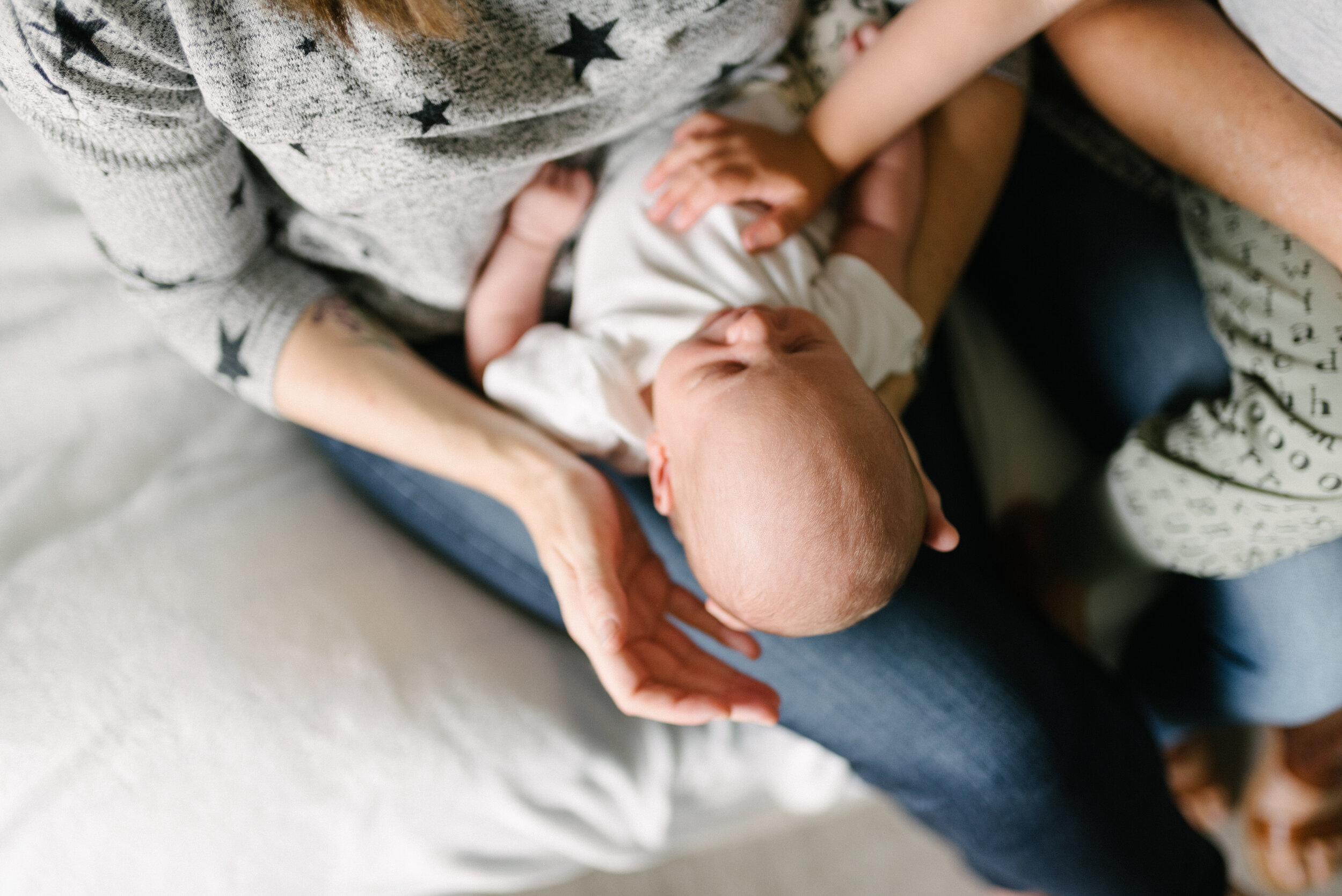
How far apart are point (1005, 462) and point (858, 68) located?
1.81ft

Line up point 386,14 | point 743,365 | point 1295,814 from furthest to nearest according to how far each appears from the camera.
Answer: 1. point 1295,814
2. point 743,365
3. point 386,14

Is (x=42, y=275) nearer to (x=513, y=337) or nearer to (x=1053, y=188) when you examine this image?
(x=513, y=337)

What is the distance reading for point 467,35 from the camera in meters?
0.62

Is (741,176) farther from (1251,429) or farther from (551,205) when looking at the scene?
(1251,429)

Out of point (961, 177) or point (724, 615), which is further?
point (961, 177)

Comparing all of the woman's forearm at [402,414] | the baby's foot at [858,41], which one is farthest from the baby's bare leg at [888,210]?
the woman's forearm at [402,414]

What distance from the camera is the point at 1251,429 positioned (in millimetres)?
768

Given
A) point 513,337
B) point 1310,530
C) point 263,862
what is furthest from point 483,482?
point 1310,530

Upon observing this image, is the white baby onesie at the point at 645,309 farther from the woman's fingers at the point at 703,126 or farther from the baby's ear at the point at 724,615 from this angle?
the baby's ear at the point at 724,615

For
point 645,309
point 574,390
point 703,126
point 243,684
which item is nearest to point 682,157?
point 703,126

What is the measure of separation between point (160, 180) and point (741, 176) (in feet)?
1.67

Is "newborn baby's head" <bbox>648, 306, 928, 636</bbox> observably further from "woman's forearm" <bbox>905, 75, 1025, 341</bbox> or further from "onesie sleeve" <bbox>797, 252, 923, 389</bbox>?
"woman's forearm" <bbox>905, 75, 1025, 341</bbox>

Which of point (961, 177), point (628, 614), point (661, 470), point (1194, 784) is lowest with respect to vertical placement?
point (1194, 784)

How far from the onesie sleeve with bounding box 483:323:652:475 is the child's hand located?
160 mm
